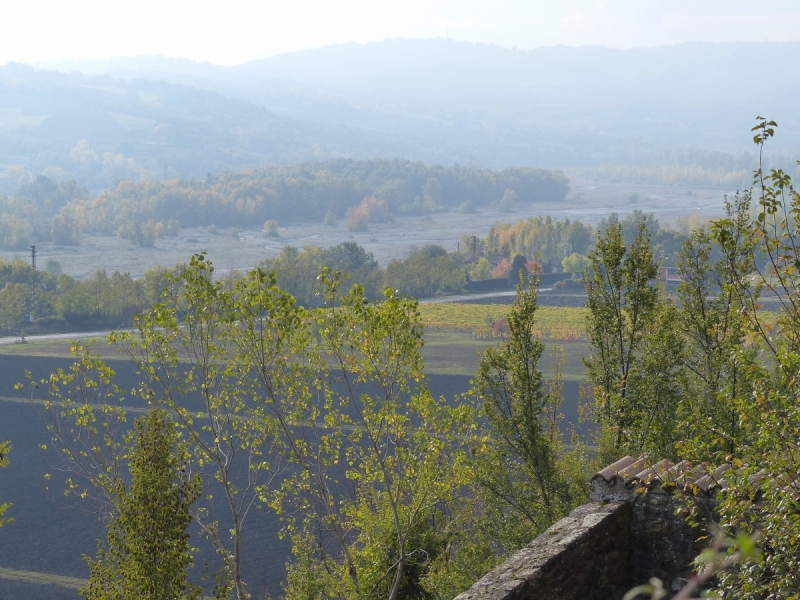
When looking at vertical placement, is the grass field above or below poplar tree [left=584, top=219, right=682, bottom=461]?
below

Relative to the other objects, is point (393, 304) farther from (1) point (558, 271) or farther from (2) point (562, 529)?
(1) point (558, 271)

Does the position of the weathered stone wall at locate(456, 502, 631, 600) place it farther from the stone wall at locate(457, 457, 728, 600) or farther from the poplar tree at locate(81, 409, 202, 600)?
the poplar tree at locate(81, 409, 202, 600)

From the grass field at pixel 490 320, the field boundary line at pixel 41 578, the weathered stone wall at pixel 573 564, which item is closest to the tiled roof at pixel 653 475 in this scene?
the weathered stone wall at pixel 573 564

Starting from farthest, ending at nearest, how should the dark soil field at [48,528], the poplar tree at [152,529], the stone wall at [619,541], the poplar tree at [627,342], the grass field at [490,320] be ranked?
the grass field at [490,320], the dark soil field at [48,528], the poplar tree at [627,342], the poplar tree at [152,529], the stone wall at [619,541]

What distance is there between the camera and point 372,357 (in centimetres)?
1393

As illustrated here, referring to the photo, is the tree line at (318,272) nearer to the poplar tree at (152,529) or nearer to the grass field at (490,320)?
the grass field at (490,320)

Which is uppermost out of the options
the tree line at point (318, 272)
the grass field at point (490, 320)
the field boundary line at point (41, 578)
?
the tree line at point (318, 272)

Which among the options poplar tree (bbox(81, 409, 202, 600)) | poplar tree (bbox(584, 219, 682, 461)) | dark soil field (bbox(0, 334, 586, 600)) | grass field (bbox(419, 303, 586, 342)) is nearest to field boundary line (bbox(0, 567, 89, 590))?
dark soil field (bbox(0, 334, 586, 600))

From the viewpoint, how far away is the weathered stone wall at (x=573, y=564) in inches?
272

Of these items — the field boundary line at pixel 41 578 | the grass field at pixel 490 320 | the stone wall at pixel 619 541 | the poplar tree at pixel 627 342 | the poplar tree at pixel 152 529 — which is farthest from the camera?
the grass field at pixel 490 320

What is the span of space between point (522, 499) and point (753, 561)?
30.4ft

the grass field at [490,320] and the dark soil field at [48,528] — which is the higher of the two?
the grass field at [490,320]

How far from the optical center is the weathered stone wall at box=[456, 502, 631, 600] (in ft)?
22.7

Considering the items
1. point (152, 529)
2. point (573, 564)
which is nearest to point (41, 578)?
point (152, 529)
